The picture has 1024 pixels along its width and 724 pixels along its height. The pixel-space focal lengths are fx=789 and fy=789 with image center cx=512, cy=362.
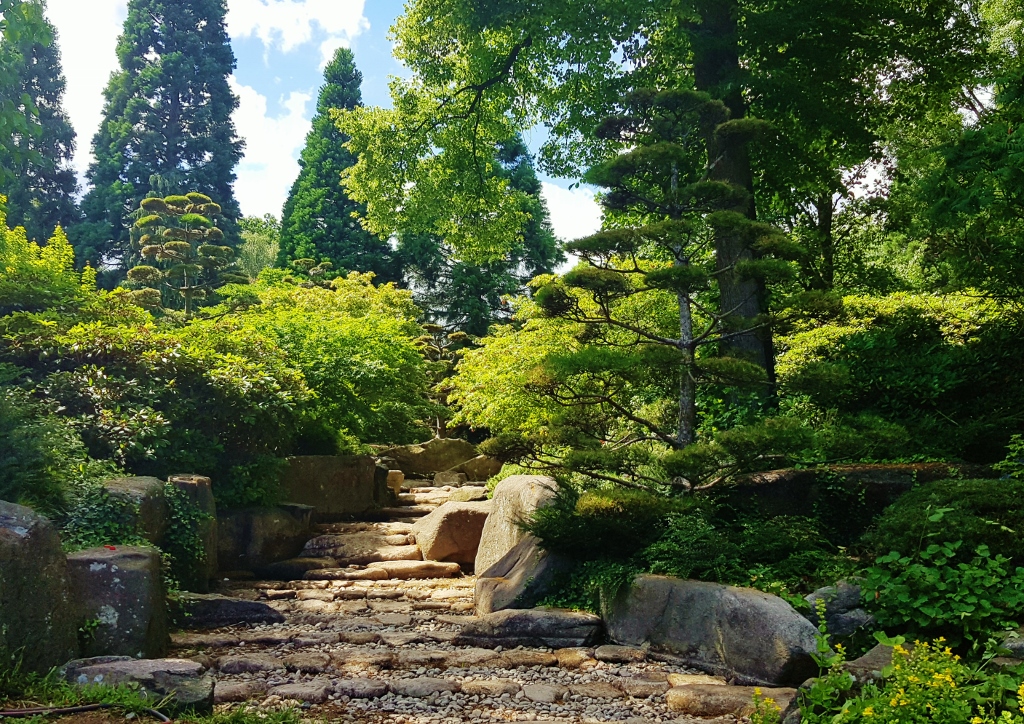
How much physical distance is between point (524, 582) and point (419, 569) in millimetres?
2862

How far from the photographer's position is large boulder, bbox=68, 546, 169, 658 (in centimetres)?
484

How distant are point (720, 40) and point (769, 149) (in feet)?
5.68

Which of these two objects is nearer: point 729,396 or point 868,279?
point 729,396

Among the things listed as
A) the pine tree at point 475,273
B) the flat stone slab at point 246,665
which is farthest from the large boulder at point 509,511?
the pine tree at point 475,273

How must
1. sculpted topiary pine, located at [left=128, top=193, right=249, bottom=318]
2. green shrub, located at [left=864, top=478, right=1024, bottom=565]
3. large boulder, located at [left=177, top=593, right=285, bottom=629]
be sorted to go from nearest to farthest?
green shrub, located at [left=864, top=478, right=1024, bottom=565] → large boulder, located at [left=177, top=593, right=285, bottom=629] → sculpted topiary pine, located at [left=128, top=193, right=249, bottom=318]

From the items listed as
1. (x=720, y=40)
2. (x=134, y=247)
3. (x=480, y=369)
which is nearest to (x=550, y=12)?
(x=720, y=40)

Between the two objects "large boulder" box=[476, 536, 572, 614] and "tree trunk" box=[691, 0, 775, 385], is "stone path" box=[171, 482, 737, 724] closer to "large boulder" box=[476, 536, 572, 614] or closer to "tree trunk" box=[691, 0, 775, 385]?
"large boulder" box=[476, 536, 572, 614]

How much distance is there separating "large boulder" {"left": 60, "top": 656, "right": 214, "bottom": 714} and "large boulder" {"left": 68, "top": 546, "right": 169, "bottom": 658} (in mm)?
813

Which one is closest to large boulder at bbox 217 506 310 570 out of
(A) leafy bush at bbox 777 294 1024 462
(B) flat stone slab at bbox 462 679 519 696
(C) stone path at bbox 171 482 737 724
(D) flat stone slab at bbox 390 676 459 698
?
(C) stone path at bbox 171 482 737 724

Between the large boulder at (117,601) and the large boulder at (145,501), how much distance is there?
0.93 m

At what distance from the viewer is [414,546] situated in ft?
33.0

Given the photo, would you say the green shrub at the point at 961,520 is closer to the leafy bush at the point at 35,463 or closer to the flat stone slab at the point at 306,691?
A: the flat stone slab at the point at 306,691

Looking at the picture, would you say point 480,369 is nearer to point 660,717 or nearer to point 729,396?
point 729,396

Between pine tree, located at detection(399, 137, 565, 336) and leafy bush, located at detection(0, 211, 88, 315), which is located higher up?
pine tree, located at detection(399, 137, 565, 336)
